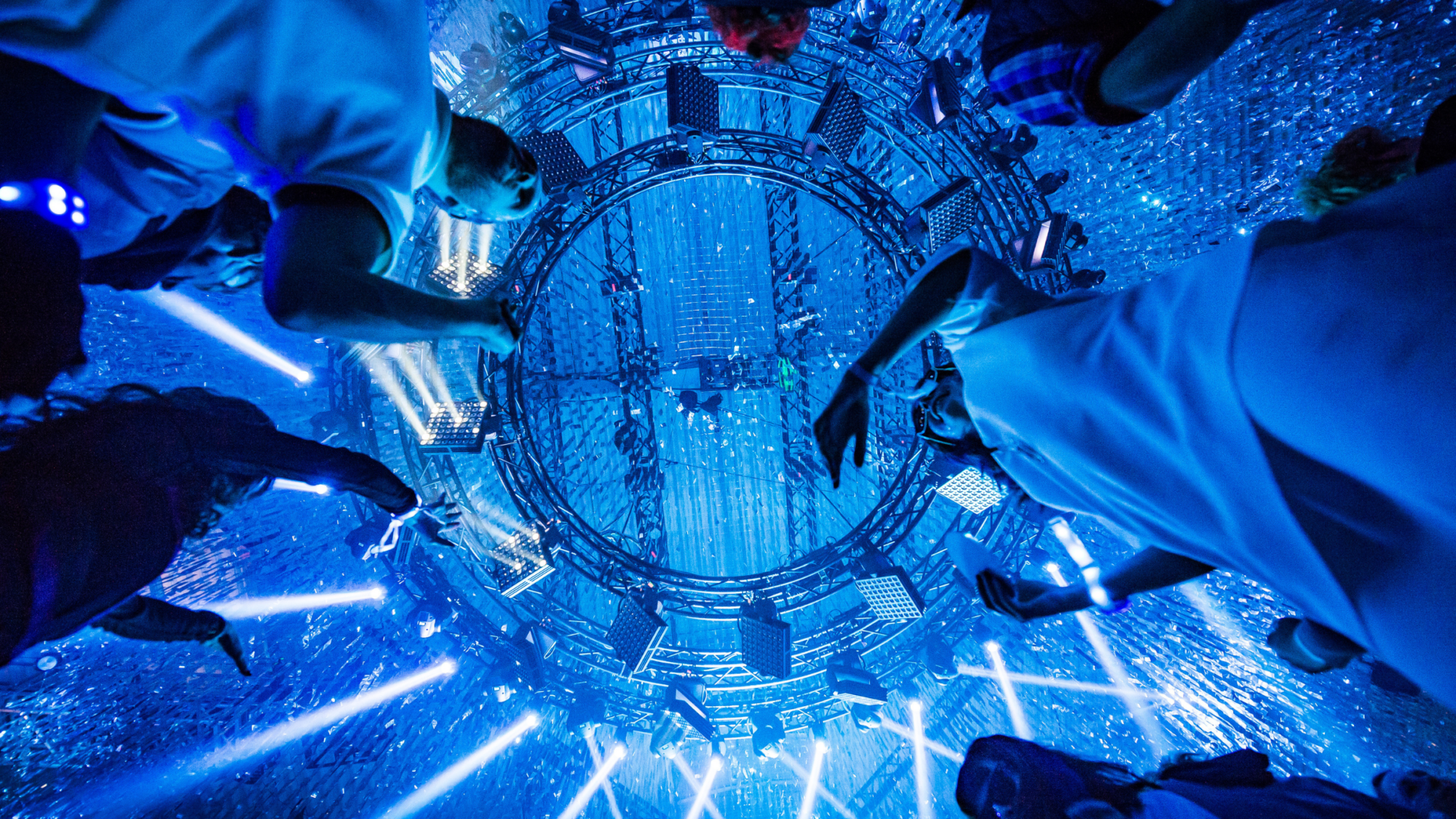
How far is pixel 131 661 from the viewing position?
7.41ft

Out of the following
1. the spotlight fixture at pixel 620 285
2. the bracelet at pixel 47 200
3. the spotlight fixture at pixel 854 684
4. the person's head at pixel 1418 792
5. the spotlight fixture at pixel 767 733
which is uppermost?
the spotlight fixture at pixel 620 285

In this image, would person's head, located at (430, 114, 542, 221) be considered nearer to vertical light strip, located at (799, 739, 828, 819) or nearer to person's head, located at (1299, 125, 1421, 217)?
person's head, located at (1299, 125, 1421, 217)

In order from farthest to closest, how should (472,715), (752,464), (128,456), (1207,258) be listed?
(752,464)
(472,715)
(128,456)
(1207,258)

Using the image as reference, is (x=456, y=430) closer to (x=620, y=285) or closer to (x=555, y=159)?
(x=620, y=285)

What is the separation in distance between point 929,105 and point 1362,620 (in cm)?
367

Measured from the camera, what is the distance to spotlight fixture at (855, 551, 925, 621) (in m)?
4.09

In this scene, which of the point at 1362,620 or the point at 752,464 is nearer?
the point at 1362,620

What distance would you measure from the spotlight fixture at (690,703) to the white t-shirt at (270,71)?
452 centimetres

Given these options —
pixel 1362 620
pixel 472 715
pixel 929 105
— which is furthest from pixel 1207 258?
pixel 472 715

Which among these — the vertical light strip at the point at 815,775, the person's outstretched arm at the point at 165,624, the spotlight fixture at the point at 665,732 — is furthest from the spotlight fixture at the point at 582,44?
the vertical light strip at the point at 815,775

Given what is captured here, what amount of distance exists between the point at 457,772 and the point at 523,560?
1.55 metres

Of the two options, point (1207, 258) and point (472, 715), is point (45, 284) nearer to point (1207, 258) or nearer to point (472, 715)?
point (1207, 258)

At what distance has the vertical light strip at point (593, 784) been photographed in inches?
165

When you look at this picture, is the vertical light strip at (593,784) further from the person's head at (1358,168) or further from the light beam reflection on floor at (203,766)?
the person's head at (1358,168)
